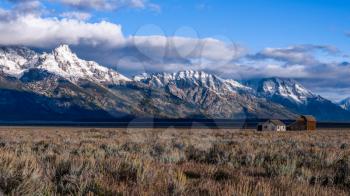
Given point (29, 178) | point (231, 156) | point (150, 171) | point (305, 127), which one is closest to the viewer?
point (29, 178)

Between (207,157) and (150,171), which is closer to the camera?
(150,171)

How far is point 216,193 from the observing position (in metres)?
7.34

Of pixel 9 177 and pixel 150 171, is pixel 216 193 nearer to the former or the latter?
pixel 150 171

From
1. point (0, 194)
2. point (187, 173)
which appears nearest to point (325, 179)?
point (187, 173)

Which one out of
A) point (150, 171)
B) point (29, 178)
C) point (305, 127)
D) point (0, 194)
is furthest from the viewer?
point (305, 127)

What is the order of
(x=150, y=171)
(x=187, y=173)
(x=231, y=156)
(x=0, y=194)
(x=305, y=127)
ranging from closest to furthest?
(x=0, y=194)
(x=150, y=171)
(x=187, y=173)
(x=231, y=156)
(x=305, y=127)

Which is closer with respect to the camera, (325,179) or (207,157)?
(325,179)

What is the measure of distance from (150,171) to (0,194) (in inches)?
142

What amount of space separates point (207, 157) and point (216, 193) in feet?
28.2

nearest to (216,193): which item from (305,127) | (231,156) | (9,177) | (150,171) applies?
(150,171)

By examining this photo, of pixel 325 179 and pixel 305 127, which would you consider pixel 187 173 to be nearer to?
pixel 325 179

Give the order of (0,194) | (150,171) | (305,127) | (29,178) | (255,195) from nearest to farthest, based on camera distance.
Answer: (0,194) → (255,195) → (29,178) → (150,171) → (305,127)

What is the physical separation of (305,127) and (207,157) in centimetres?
8683

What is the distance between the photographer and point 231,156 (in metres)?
15.7
